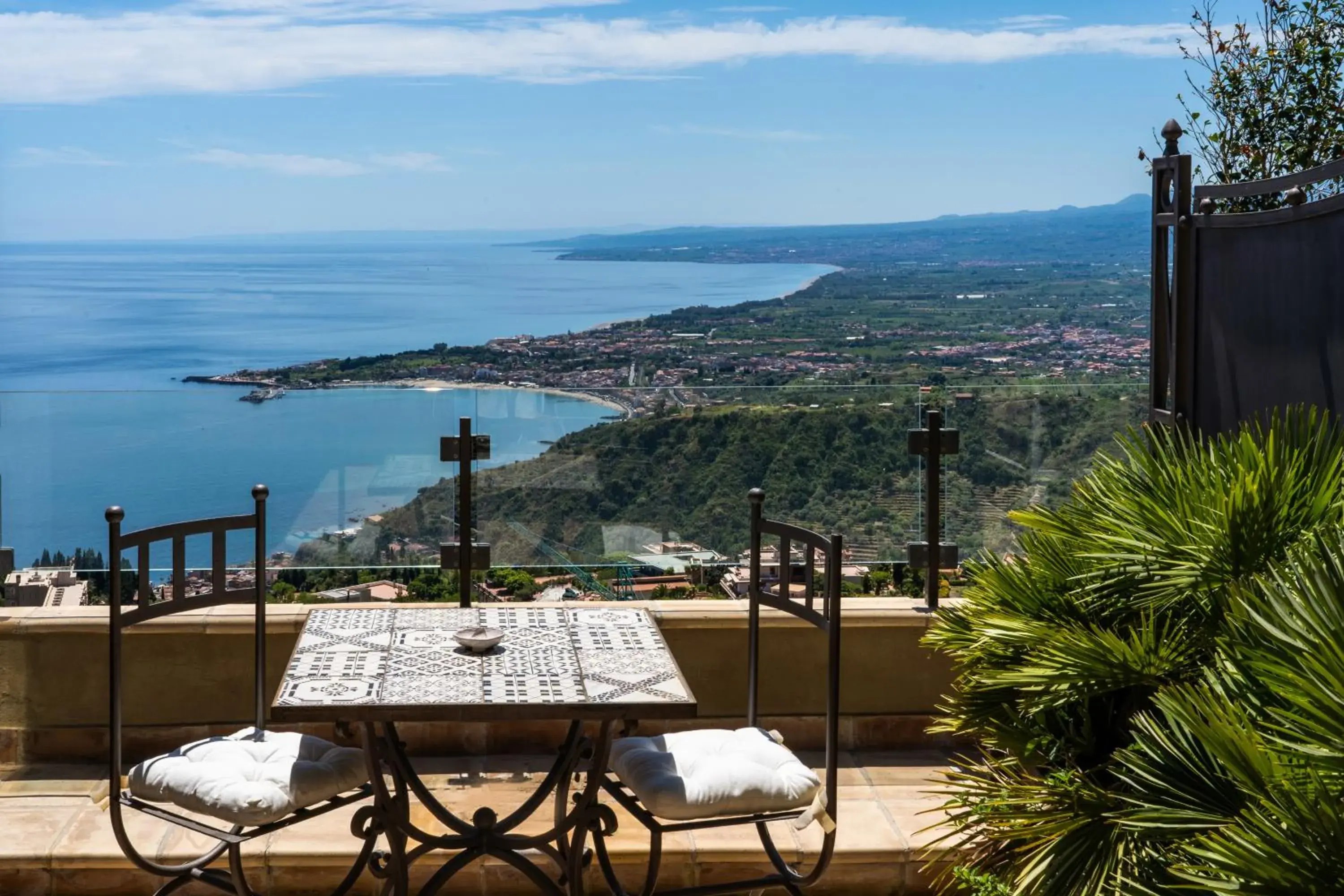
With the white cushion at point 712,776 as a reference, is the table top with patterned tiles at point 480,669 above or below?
above

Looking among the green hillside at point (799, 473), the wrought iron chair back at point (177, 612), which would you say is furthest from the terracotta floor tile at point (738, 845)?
the green hillside at point (799, 473)

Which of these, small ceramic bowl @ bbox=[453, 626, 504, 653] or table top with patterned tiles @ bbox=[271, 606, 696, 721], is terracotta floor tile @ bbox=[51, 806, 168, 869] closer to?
table top with patterned tiles @ bbox=[271, 606, 696, 721]

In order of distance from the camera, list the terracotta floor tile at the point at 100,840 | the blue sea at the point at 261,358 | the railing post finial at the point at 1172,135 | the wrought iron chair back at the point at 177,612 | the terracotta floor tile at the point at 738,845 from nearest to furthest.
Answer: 1. the wrought iron chair back at the point at 177,612
2. the terracotta floor tile at the point at 100,840
3. the terracotta floor tile at the point at 738,845
4. the railing post finial at the point at 1172,135
5. the blue sea at the point at 261,358

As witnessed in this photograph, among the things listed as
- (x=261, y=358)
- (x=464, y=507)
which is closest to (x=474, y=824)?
(x=464, y=507)

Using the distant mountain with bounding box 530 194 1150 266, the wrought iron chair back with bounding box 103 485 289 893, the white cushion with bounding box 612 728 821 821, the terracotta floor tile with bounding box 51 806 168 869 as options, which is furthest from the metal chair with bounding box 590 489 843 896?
the distant mountain with bounding box 530 194 1150 266

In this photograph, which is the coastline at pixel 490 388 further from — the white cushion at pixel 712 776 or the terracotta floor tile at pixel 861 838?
the white cushion at pixel 712 776

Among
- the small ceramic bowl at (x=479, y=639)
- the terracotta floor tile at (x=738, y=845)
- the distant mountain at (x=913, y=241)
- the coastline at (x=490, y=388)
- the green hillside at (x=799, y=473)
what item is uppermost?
the distant mountain at (x=913, y=241)

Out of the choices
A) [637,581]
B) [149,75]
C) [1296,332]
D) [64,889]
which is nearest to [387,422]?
[637,581]
